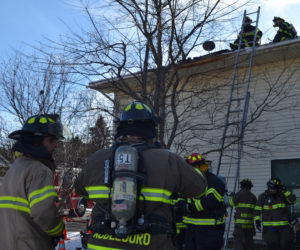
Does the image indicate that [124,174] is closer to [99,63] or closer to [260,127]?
[99,63]

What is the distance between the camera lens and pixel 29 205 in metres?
2.90

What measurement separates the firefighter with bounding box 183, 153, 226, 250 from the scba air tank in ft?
9.96

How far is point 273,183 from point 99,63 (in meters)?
4.32

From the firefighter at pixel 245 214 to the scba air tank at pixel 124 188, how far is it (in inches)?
263

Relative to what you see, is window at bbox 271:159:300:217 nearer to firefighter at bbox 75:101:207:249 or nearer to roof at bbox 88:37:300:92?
roof at bbox 88:37:300:92

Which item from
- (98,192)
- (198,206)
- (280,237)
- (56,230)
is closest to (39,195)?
→ (56,230)

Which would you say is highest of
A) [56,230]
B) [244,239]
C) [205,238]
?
[56,230]

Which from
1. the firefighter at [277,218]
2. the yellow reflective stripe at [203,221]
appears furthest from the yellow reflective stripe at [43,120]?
the firefighter at [277,218]

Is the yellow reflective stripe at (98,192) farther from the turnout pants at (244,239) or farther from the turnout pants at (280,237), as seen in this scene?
the turnout pants at (244,239)

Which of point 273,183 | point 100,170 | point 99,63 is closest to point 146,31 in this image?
point 99,63

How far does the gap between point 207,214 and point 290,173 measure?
5024 mm

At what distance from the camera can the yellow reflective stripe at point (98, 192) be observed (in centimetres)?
270

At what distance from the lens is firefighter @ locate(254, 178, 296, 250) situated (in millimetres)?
7961

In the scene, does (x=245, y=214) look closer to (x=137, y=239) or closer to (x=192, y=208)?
(x=192, y=208)
